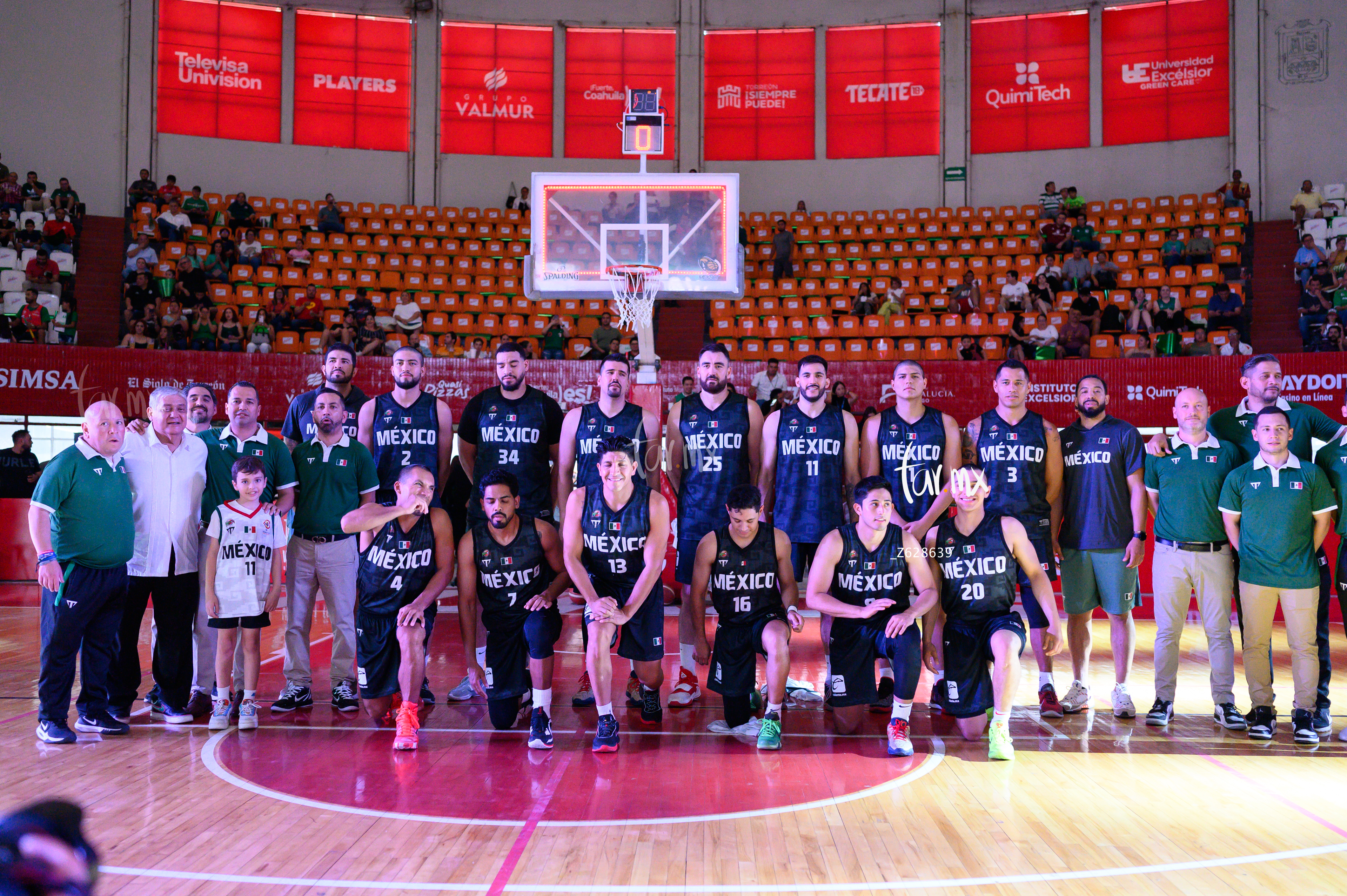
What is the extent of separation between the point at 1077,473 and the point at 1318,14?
56.5 ft

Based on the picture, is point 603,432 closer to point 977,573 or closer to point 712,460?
point 712,460

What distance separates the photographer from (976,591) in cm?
582

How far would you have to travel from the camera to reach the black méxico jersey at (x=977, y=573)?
19.0 ft

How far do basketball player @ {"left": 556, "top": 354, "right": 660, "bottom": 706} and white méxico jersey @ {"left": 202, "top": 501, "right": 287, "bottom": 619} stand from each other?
6.04ft

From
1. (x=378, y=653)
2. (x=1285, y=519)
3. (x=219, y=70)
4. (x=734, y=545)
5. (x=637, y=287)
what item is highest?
(x=219, y=70)

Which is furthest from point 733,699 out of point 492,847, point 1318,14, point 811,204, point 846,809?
point 1318,14

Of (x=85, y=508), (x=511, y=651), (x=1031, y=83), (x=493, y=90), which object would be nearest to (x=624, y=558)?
(x=511, y=651)

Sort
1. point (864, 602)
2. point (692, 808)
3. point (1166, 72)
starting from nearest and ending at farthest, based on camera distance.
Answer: point (692, 808)
point (864, 602)
point (1166, 72)

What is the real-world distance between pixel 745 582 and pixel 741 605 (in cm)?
14

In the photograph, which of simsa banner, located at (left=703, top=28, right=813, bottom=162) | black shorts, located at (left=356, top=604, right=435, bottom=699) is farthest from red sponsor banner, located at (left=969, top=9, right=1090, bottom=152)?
black shorts, located at (left=356, top=604, right=435, bottom=699)

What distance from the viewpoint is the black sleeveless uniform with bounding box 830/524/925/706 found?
583cm

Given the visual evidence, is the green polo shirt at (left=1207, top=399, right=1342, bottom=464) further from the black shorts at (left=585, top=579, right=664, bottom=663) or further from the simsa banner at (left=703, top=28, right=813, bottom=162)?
the simsa banner at (left=703, top=28, right=813, bottom=162)

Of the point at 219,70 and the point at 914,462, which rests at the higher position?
the point at 219,70

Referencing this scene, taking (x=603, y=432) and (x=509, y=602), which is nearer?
(x=509, y=602)
